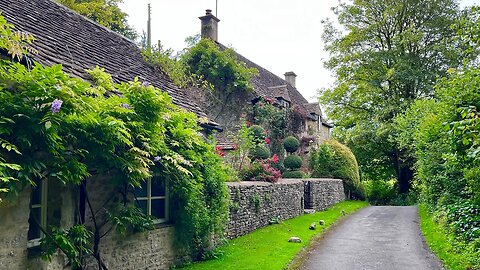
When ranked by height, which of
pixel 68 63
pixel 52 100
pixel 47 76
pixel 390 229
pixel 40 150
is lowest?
pixel 390 229

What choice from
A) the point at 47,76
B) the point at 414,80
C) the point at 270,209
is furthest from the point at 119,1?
the point at 47,76

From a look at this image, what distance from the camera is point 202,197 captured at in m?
10.6

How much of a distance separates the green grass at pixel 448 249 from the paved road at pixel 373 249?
23cm

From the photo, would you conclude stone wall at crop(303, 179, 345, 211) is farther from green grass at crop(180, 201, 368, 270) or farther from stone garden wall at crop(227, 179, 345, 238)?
green grass at crop(180, 201, 368, 270)

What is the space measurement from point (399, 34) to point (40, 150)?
28.7m

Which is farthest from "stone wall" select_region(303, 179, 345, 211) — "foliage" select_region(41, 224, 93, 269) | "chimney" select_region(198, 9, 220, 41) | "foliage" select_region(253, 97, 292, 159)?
"foliage" select_region(41, 224, 93, 269)

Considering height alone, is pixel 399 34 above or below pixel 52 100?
above

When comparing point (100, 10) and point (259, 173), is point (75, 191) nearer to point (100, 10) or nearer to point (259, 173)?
point (259, 173)

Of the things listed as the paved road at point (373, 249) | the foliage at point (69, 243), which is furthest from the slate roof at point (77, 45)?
the paved road at point (373, 249)

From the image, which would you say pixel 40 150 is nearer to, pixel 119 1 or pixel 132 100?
pixel 132 100

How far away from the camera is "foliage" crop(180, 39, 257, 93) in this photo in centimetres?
2411

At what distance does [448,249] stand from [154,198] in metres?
8.16

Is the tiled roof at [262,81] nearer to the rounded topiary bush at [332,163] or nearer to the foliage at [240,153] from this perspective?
the rounded topiary bush at [332,163]

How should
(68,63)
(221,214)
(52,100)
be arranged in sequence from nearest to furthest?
(52,100) → (68,63) → (221,214)
